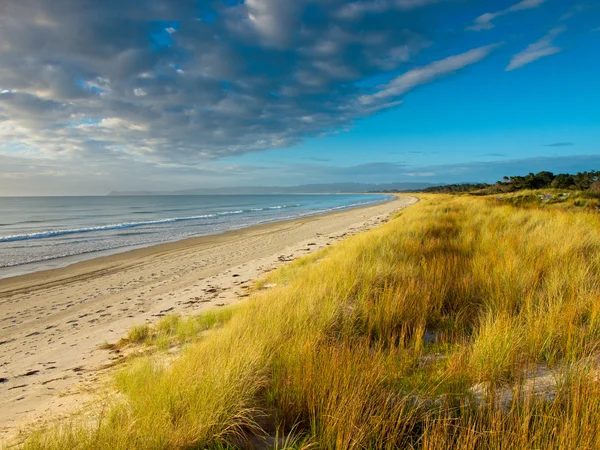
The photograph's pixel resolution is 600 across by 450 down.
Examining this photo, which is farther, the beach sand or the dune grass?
the beach sand

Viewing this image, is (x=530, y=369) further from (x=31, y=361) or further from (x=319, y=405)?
(x=31, y=361)

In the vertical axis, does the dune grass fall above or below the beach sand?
above

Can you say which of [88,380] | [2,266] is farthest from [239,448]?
[2,266]

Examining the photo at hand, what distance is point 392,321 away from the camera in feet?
12.9

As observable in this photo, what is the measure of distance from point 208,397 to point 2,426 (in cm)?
266

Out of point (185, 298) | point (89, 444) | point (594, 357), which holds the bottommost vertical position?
point (185, 298)

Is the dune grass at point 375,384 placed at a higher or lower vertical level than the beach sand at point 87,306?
higher

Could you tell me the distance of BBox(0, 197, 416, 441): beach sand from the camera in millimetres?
4047

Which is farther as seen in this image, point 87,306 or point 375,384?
point 87,306

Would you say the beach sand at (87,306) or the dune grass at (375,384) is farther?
the beach sand at (87,306)

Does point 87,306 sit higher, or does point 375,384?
point 375,384

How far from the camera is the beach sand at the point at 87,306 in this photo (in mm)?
4047

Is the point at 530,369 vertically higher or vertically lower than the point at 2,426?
higher

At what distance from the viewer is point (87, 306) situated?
319 inches
